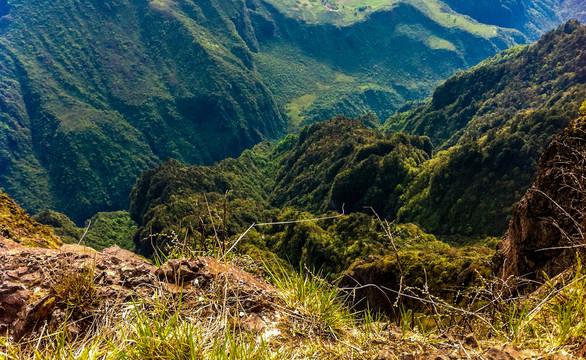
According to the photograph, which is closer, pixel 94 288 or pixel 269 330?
pixel 269 330

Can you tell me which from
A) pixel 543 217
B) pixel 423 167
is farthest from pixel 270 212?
pixel 543 217

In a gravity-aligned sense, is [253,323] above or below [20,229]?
above

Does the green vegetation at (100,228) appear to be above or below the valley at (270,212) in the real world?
below

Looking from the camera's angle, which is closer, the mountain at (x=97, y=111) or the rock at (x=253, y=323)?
the rock at (x=253, y=323)

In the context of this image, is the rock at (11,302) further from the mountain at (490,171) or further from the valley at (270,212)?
the mountain at (490,171)

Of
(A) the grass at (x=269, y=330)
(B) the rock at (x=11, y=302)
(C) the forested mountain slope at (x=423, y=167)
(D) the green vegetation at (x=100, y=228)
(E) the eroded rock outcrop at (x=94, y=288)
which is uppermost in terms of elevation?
(A) the grass at (x=269, y=330)

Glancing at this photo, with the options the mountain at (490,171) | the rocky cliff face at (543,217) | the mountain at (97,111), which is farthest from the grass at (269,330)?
the mountain at (97,111)

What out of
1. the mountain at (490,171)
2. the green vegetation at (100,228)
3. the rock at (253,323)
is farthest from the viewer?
the green vegetation at (100,228)

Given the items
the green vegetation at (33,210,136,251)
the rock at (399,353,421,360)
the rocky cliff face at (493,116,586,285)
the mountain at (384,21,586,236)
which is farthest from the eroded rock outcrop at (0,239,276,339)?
the green vegetation at (33,210,136,251)

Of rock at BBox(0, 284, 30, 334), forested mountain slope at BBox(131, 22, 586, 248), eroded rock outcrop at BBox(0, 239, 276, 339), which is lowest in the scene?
forested mountain slope at BBox(131, 22, 586, 248)

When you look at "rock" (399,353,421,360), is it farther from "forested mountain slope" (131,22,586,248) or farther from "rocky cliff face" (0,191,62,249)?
"forested mountain slope" (131,22,586,248)

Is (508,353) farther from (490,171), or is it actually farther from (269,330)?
(490,171)

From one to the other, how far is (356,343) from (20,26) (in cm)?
24739

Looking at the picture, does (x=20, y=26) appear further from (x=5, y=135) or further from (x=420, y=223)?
(x=420, y=223)
